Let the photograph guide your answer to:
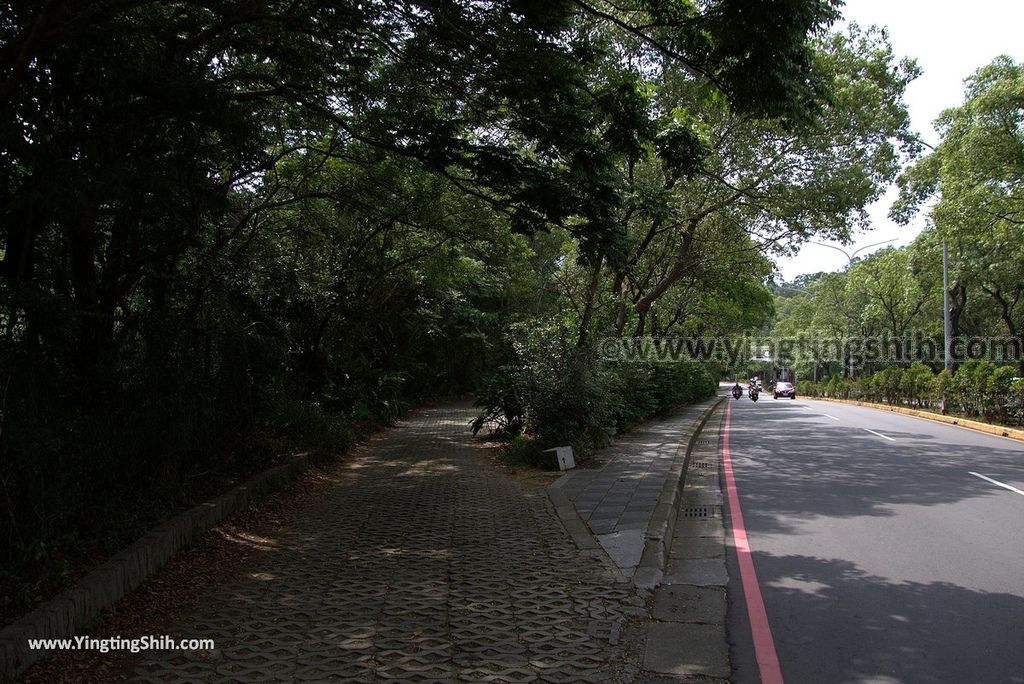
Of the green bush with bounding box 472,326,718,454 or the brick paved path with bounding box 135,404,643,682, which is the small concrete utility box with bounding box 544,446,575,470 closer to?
the green bush with bounding box 472,326,718,454

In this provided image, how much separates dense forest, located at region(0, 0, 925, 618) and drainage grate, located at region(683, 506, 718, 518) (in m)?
3.24

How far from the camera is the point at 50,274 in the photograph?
272 inches

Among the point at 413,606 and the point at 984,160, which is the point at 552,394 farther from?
the point at 984,160

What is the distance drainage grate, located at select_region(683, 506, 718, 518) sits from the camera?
27.3 feet

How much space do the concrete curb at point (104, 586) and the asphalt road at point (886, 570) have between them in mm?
3692

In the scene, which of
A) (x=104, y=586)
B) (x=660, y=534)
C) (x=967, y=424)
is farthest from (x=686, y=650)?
(x=967, y=424)

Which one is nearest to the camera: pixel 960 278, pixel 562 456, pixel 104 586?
pixel 104 586

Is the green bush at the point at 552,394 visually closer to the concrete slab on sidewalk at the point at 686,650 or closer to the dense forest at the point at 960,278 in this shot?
the concrete slab on sidewalk at the point at 686,650

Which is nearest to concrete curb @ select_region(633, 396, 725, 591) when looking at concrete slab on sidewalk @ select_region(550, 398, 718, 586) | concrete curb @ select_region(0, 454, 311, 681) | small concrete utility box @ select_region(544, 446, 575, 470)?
concrete slab on sidewalk @ select_region(550, 398, 718, 586)

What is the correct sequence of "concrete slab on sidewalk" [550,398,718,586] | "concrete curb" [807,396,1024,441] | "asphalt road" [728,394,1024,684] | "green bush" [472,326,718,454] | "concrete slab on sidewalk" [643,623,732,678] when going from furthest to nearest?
1. "concrete curb" [807,396,1024,441]
2. "green bush" [472,326,718,454]
3. "concrete slab on sidewalk" [550,398,718,586]
4. "asphalt road" [728,394,1024,684]
5. "concrete slab on sidewalk" [643,623,732,678]

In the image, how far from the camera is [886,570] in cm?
577

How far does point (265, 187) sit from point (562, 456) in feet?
21.9

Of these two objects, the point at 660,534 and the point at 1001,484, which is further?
the point at 1001,484

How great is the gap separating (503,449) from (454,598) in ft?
26.4
